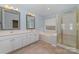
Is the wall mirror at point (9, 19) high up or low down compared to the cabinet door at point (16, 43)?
up

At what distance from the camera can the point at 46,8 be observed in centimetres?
268

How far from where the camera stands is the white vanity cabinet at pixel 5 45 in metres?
2.51

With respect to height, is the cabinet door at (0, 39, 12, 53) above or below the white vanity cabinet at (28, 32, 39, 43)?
below

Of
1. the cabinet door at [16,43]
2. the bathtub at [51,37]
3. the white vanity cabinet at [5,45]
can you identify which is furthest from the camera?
the bathtub at [51,37]

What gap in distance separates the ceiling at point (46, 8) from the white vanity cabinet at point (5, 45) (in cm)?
78

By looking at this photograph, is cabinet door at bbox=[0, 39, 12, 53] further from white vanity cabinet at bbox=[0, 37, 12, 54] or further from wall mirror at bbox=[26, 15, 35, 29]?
wall mirror at bbox=[26, 15, 35, 29]

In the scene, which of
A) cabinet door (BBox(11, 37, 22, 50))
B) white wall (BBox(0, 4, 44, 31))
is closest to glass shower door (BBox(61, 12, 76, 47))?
white wall (BBox(0, 4, 44, 31))

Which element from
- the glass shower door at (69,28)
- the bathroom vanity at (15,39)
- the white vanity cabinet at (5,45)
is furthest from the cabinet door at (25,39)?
the glass shower door at (69,28)

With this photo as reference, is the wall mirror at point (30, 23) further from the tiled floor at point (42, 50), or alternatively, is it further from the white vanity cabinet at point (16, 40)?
the tiled floor at point (42, 50)

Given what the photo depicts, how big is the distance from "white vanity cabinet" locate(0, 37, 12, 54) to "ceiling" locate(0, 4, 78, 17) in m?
0.78

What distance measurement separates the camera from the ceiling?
2.63 m

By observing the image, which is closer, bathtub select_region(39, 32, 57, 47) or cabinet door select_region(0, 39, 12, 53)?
cabinet door select_region(0, 39, 12, 53)

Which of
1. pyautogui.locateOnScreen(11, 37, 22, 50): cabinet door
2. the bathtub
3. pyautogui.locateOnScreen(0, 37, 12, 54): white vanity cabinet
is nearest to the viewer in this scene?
pyautogui.locateOnScreen(0, 37, 12, 54): white vanity cabinet

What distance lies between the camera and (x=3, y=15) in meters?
2.58
